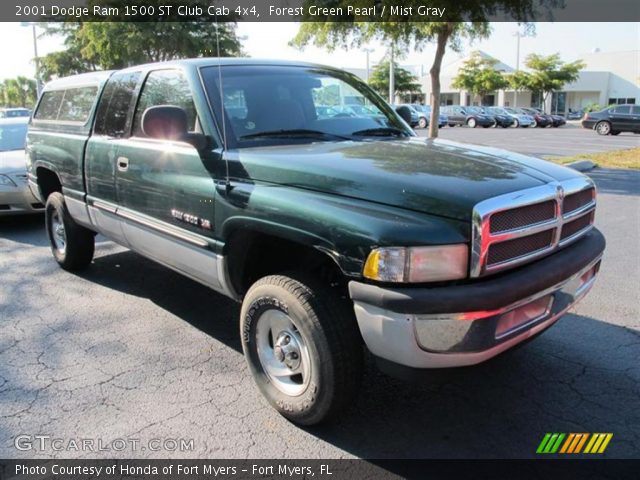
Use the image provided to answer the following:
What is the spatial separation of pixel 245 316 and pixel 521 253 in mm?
1532

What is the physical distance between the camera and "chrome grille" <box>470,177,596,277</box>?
94.0 inches

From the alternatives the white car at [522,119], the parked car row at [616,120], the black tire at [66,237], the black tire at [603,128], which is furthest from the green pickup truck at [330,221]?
the white car at [522,119]

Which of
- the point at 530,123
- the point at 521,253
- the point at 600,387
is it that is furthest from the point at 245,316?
the point at 530,123

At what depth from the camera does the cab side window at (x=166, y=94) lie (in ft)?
11.9

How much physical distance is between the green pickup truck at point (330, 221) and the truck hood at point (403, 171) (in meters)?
0.01

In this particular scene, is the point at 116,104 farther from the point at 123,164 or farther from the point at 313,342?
the point at 313,342

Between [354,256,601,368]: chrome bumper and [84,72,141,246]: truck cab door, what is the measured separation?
273 centimetres

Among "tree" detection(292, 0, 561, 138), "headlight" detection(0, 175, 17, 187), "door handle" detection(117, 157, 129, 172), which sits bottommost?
"headlight" detection(0, 175, 17, 187)

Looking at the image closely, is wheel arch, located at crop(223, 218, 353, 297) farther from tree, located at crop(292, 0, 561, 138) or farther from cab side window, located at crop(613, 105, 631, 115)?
cab side window, located at crop(613, 105, 631, 115)

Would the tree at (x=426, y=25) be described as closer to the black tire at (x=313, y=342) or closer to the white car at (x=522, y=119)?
the black tire at (x=313, y=342)

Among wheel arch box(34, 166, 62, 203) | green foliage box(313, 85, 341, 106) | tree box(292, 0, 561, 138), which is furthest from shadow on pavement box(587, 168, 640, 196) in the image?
wheel arch box(34, 166, 62, 203)

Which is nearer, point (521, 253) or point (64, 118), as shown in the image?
point (521, 253)

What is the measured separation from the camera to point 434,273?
239 cm

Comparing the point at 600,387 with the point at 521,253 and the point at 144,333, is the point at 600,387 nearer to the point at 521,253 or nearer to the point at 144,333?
the point at 521,253
